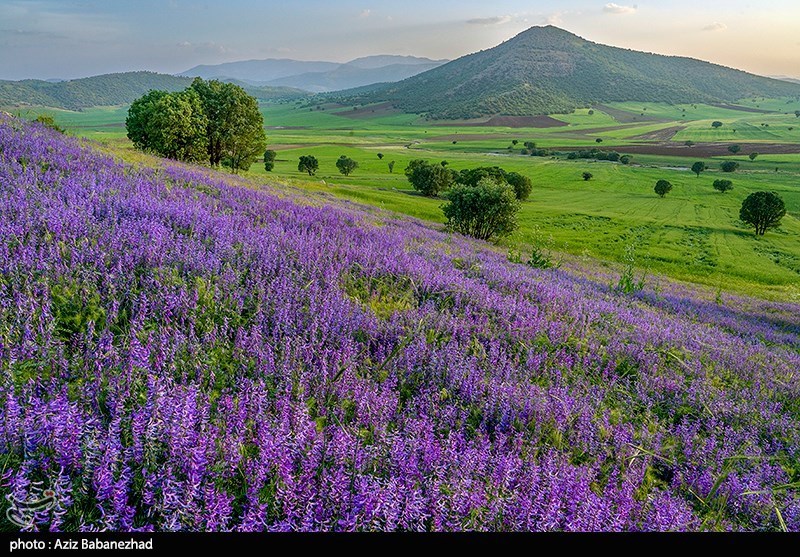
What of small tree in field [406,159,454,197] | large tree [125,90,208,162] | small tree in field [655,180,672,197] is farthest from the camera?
small tree in field [655,180,672,197]

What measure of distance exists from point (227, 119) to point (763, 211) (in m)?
74.6

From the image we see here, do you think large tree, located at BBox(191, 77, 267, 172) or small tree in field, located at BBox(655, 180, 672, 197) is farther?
small tree in field, located at BBox(655, 180, 672, 197)

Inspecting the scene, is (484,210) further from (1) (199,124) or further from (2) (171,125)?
(1) (199,124)

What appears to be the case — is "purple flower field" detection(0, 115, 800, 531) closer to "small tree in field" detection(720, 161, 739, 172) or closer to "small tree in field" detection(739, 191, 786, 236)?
"small tree in field" detection(739, 191, 786, 236)

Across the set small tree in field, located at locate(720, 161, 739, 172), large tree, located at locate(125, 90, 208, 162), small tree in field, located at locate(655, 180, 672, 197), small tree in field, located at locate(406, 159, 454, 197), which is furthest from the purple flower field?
small tree in field, located at locate(720, 161, 739, 172)

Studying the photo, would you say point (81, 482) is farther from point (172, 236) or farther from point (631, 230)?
point (631, 230)

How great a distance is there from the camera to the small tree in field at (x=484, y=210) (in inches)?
1448

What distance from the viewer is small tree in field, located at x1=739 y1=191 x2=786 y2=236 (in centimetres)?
6531

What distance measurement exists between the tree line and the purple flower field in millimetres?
35416

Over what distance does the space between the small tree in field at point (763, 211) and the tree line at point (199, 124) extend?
2782 inches

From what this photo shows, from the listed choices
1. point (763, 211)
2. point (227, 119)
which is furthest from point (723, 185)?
point (227, 119)

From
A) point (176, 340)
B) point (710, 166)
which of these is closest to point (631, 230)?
point (176, 340)

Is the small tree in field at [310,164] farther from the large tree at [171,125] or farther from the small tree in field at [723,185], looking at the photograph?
the small tree in field at [723,185]

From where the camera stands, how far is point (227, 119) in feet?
152
